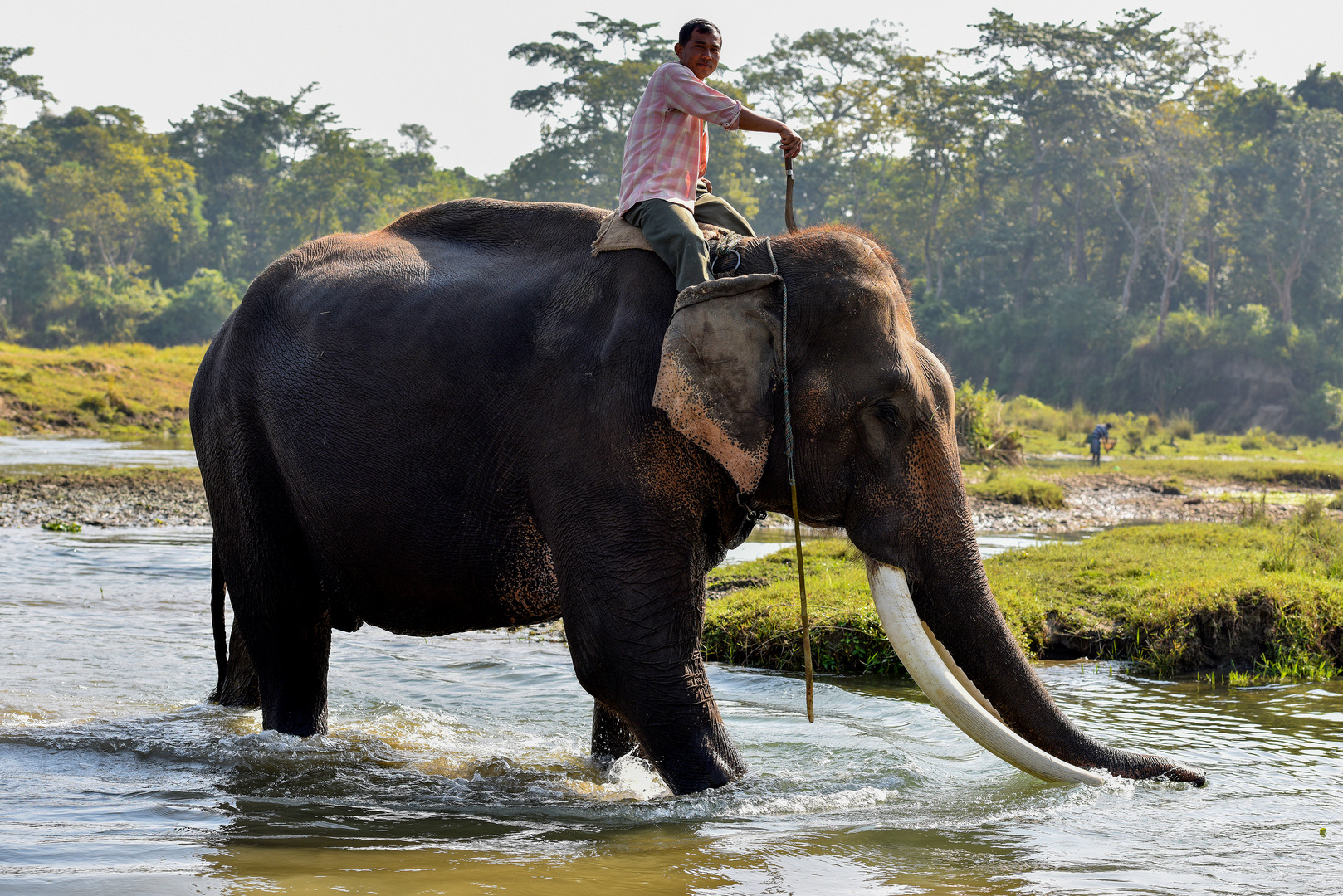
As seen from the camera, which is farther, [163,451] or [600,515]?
[163,451]

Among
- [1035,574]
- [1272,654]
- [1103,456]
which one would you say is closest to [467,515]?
[1272,654]

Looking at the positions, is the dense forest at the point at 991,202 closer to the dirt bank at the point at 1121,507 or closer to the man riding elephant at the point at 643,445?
the dirt bank at the point at 1121,507

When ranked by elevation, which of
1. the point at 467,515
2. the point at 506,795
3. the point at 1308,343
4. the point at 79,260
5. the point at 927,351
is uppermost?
the point at 79,260

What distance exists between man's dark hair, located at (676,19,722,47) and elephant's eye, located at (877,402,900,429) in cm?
143

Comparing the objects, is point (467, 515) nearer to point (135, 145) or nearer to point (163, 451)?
point (163, 451)

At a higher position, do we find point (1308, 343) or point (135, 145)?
point (135, 145)

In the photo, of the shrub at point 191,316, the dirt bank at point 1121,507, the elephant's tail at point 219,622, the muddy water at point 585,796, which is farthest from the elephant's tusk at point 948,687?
the shrub at point 191,316

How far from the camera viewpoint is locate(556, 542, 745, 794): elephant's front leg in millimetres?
3748

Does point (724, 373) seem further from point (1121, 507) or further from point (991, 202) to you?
point (991, 202)

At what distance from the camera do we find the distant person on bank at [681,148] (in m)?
3.88

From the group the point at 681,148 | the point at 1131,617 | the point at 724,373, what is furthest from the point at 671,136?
the point at 1131,617

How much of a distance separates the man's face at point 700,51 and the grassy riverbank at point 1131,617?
355cm

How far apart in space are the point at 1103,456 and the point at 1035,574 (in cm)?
2125

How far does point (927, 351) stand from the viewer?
Result: 4023 millimetres
